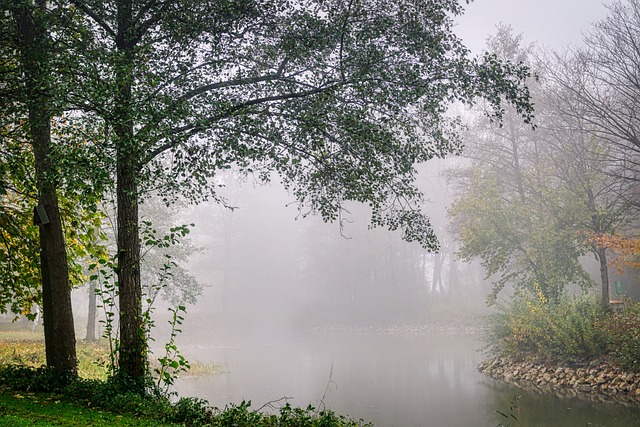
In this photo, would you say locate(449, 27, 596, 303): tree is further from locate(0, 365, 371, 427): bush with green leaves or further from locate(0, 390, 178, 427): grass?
locate(0, 390, 178, 427): grass

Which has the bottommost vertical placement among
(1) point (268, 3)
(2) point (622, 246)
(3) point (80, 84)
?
(2) point (622, 246)

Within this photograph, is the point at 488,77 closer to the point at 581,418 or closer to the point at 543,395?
the point at 581,418

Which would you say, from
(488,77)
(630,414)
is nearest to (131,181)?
(488,77)

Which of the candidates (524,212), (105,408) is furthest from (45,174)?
(524,212)

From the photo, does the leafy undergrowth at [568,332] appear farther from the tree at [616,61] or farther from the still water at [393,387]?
the tree at [616,61]

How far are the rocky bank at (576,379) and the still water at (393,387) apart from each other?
68 centimetres

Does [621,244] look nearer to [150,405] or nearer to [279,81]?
[279,81]

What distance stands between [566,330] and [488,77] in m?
11.3

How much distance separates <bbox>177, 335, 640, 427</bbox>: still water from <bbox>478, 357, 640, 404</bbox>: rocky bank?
2.23 feet

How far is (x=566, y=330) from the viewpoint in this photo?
17.1 meters

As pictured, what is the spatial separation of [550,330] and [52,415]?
628 inches

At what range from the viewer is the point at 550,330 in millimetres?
18281

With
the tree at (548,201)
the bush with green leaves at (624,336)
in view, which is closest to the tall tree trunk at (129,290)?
the bush with green leaves at (624,336)

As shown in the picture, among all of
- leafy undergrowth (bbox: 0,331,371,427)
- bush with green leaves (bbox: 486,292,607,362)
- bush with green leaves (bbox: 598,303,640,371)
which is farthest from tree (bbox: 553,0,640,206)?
leafy undergrowth (bbox: 0,331,371,427)
